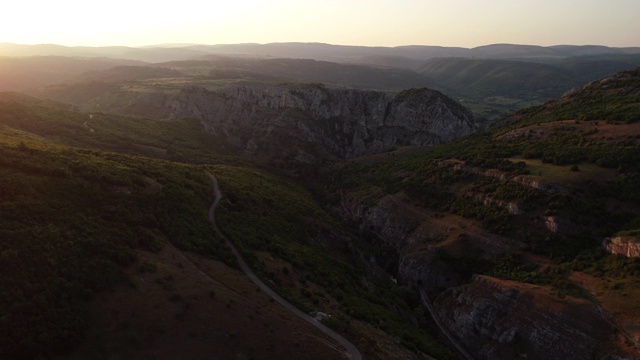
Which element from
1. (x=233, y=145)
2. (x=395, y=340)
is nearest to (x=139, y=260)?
(x=395, y=340)

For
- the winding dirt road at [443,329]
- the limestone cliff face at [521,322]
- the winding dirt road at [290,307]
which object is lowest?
the winding dirt road at [443,329]

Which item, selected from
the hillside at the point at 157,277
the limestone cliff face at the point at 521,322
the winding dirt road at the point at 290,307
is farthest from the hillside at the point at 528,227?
the winding dirt road at the point at 290,307

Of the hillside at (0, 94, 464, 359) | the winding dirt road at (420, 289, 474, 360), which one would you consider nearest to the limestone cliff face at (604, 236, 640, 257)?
the winding dirt road at (420, 289, 474, 360)

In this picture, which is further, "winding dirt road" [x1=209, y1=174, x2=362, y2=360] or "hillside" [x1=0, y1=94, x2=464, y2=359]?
"winding dirt road" [x1=209, y1=174, x2=362, y2=360]

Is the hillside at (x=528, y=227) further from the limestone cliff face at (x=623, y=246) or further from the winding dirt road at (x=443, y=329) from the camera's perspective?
the limestone cliff face at (x=623, y=246)

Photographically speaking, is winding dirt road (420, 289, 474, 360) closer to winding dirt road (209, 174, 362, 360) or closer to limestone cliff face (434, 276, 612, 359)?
limestone cliff face (434, 276, 612, 359)

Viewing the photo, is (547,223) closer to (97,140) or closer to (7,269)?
(7,269)
